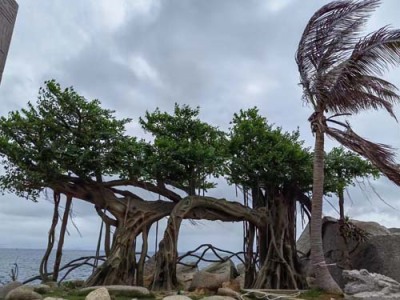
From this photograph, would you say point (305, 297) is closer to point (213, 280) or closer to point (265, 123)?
point (213, 280)

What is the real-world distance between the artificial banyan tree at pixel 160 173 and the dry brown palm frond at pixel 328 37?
1906 mm

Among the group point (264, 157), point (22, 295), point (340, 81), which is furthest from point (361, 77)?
point (22, 295)

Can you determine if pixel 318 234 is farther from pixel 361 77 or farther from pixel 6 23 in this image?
pixel 6 23

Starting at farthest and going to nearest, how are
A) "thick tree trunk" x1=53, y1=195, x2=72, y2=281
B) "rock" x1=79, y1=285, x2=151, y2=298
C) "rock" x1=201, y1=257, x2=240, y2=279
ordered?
"rock" x1=201, y1=257, x2=240, y2=279, "thick tree trunk" x1=53, y1=195, x2=72, y2=281, "rock" x1=79, y1=285, x2=151, y2=298

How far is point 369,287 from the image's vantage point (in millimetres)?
7340

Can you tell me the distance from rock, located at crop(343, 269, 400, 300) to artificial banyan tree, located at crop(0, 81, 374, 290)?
1430 millimetres

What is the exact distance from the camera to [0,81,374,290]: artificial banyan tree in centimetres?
846

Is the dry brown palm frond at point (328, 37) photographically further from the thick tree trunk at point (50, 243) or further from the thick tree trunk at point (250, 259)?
the thick tree trunk at point (50, 243)

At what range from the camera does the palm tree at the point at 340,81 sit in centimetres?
758

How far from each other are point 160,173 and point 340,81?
4060 mm

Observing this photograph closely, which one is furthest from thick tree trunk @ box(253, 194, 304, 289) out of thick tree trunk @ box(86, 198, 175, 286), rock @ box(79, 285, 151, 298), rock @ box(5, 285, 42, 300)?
rock @ box(5, 285, 42, 300)

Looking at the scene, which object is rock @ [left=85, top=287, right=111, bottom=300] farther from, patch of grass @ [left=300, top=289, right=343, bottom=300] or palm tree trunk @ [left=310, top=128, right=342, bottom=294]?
palm tree trunk @ [left=310, top=128, right=342, bottom=294]

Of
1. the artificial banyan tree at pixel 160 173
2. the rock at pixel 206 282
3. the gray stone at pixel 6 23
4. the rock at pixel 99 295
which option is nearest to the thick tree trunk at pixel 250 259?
the artificial banyan tree at pixel 160 173

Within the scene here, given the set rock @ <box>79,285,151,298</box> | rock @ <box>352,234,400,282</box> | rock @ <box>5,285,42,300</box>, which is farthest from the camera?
rock @ <box>352,234,400,282</box>
